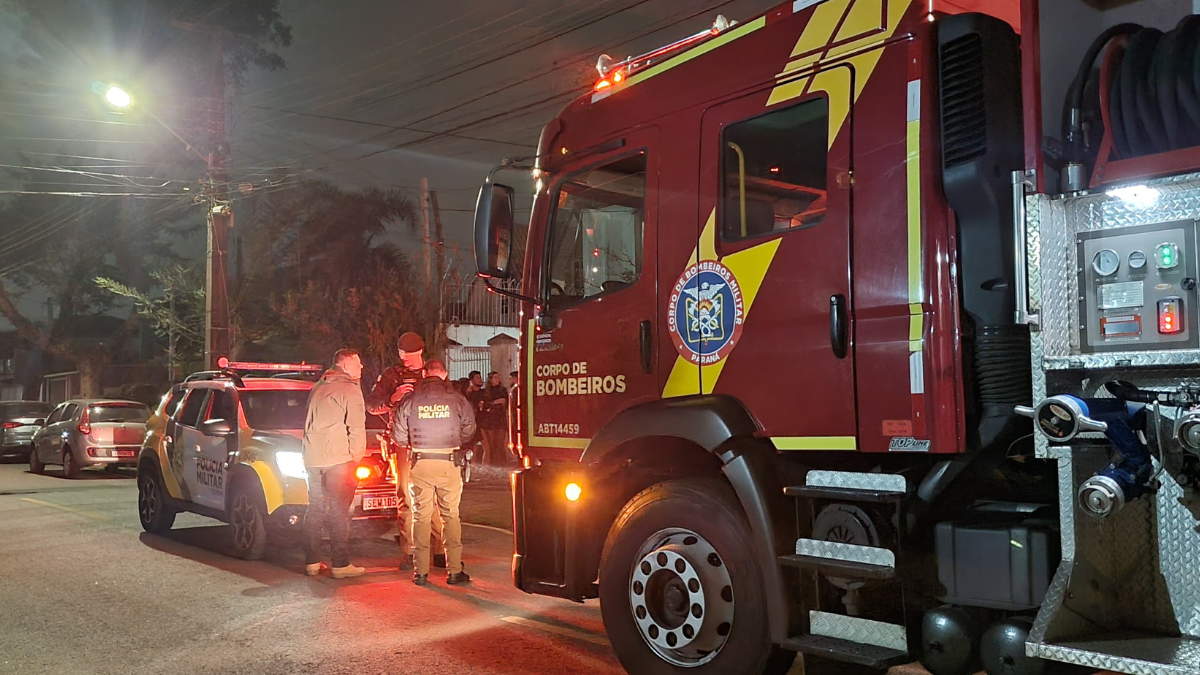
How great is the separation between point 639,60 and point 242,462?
5531 mm

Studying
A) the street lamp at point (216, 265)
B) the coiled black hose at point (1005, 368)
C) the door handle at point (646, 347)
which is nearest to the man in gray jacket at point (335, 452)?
the door handle at point (646, 347)

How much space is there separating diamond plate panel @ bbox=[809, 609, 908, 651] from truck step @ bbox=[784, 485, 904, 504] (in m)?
0.48

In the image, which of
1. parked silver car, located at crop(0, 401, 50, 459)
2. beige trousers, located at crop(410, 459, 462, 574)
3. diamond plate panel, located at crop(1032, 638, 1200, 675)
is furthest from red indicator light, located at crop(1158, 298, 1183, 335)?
parked silver car, located at crop(0, 401, 50, 459)

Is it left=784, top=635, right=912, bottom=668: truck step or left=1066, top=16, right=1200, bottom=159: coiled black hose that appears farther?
left=784, top=635, right=912, bottom=668: truck step

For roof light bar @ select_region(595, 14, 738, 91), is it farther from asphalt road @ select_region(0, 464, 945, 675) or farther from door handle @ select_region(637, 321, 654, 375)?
asphalt road @ select_region(0, 464, 945, 675)

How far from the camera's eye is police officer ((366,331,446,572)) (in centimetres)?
848

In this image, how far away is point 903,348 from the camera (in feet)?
12.8

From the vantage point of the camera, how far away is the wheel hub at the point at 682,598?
446 centimetres

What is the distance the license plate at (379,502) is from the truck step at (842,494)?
18.4ft

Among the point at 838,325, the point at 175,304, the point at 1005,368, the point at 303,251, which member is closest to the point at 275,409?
the point at 838,325

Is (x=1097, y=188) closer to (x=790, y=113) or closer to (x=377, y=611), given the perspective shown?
(x=790, y=113)

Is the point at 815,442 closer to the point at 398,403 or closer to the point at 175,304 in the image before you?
the point at 398,403

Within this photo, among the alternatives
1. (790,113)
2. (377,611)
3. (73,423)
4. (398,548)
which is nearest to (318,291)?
(73,423)

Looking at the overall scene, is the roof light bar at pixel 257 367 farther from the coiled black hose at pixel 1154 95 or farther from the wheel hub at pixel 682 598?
the coiled black hose at pixel 1154 95
